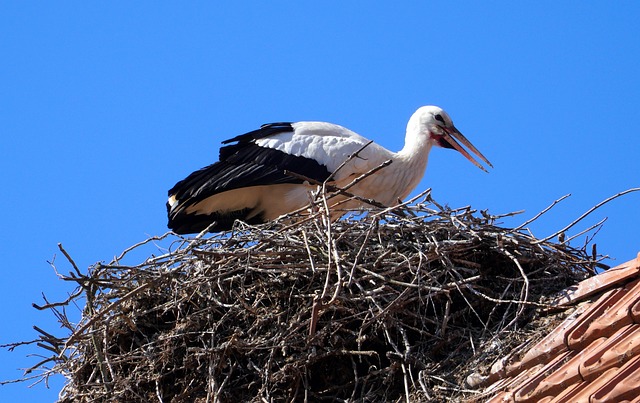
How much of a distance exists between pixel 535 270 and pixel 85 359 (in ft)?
7.15

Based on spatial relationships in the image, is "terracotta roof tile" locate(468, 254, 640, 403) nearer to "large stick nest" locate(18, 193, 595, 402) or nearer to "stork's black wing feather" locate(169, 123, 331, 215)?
"large stick nest" locate(18, 193, 595, 402)

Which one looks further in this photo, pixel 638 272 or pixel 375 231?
pixel 375 231

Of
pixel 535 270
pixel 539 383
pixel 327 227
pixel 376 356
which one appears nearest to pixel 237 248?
pixel 327 227

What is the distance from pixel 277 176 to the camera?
25.7 feet

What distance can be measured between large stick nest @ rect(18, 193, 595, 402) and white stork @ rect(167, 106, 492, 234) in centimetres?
214

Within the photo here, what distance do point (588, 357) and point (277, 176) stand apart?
13.4 ft

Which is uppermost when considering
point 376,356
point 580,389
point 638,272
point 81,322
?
point 81,322

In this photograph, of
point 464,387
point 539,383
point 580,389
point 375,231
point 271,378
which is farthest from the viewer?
point 375,231

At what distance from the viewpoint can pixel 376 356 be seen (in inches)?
199

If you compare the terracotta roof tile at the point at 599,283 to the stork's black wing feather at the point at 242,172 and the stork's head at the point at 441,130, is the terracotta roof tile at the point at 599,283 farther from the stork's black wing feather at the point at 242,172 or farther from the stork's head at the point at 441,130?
the stork's head at the point at 441,130

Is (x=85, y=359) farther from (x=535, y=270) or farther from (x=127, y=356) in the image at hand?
(x=535, y=270)

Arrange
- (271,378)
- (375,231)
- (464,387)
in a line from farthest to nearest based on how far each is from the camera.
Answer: (375,231), (271,378), (464,387)

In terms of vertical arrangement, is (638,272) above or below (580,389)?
above

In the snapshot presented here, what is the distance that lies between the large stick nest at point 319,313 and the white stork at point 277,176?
2.14m
